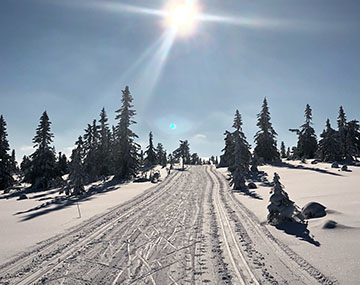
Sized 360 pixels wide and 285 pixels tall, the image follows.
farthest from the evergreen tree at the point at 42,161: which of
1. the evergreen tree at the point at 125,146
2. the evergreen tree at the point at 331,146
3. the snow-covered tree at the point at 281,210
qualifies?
the evergreen tree at the point at 331,146

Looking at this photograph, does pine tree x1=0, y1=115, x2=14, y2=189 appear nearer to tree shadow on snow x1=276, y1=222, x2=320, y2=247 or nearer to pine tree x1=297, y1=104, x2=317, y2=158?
tree shadow on snow x1=276, y1=222, x2=320, y2=247

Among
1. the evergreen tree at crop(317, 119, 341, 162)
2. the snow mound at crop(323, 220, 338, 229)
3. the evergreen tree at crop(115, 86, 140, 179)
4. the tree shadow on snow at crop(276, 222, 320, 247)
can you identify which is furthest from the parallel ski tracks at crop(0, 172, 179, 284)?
the evergreen tree at crop(317, 119, 341, 162)

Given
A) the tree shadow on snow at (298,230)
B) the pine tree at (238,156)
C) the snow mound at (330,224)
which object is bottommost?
the tree shadow on snow at (298,230)

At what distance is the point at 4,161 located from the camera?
41062 millimetres

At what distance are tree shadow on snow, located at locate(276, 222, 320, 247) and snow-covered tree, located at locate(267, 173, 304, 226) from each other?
278mm

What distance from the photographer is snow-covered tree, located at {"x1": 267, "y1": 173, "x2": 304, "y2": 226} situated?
10727 mm

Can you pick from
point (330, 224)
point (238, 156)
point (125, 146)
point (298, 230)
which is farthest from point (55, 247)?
point (125, 146)

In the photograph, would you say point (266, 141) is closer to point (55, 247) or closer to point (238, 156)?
point (238, 156)

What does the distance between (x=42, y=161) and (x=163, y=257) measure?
40.7 metres

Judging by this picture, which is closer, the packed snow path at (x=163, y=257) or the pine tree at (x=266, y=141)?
the packed snow path at (x=163, y=257)

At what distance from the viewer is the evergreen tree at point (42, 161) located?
39.4 m

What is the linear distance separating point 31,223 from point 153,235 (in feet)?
25.6

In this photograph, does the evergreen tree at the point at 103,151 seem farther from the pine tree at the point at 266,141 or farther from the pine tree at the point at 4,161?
the pine tree at the point at 266,141

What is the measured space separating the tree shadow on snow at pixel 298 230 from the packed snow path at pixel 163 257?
0.96 meters
